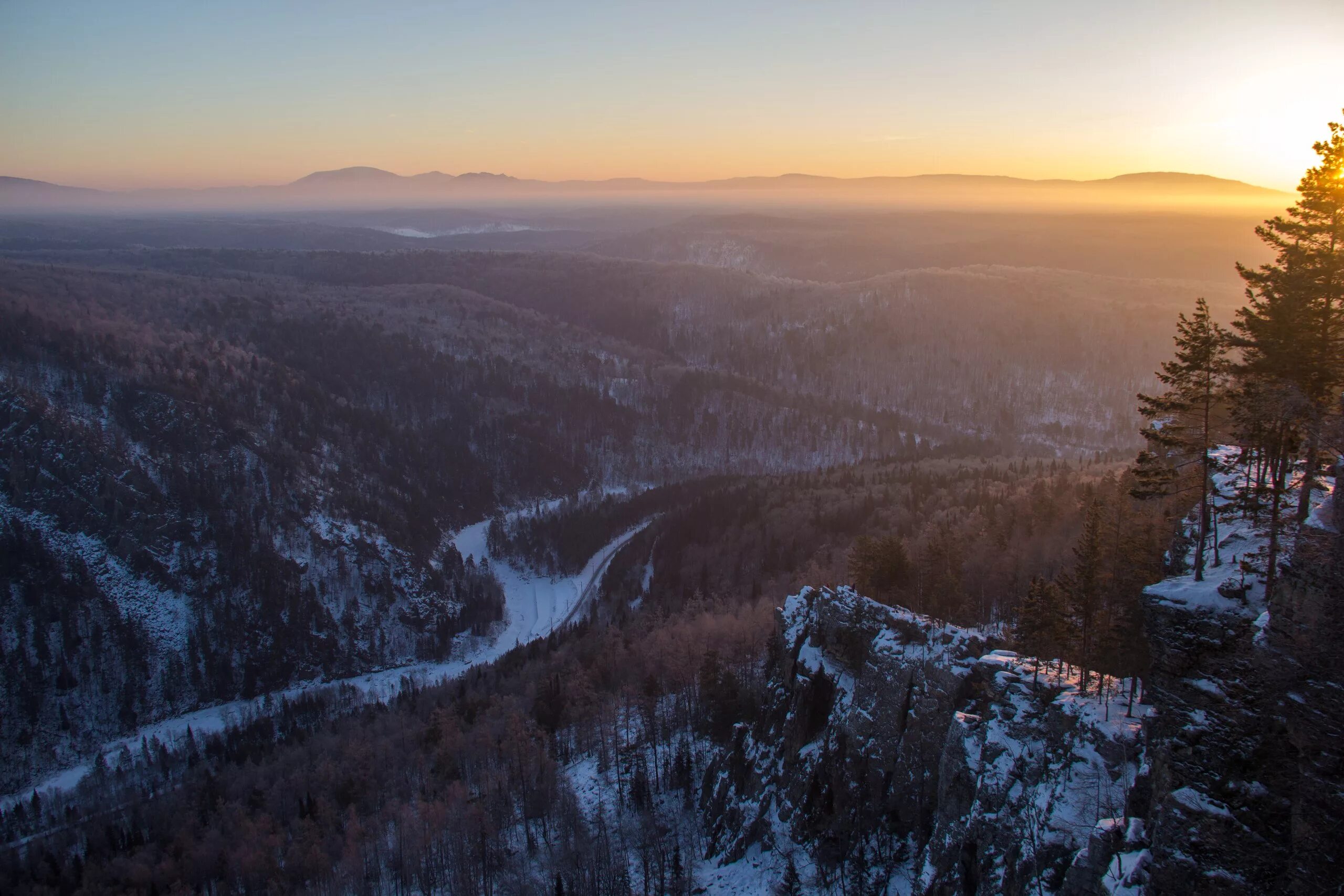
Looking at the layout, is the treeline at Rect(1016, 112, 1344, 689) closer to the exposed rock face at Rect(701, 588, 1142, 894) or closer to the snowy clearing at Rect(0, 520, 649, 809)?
the exposed rock face at Rect(701, 588, 1142, 894)

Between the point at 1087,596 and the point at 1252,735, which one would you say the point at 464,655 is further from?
the point at 1252,735

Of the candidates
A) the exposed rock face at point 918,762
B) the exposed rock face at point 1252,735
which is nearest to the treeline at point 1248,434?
the exposed rock face at point 1252,735

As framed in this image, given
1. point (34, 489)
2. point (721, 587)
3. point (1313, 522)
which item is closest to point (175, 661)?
point (34, 489)

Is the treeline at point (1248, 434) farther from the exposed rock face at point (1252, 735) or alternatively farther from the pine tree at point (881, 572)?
the pine tree at point (881, 572)

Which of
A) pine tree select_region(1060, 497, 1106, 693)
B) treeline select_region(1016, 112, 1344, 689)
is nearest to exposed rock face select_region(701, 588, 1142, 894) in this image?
pine tree select_region(1060, 497, 1106, 693)

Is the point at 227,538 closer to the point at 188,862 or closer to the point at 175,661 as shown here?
the point at 175,661
